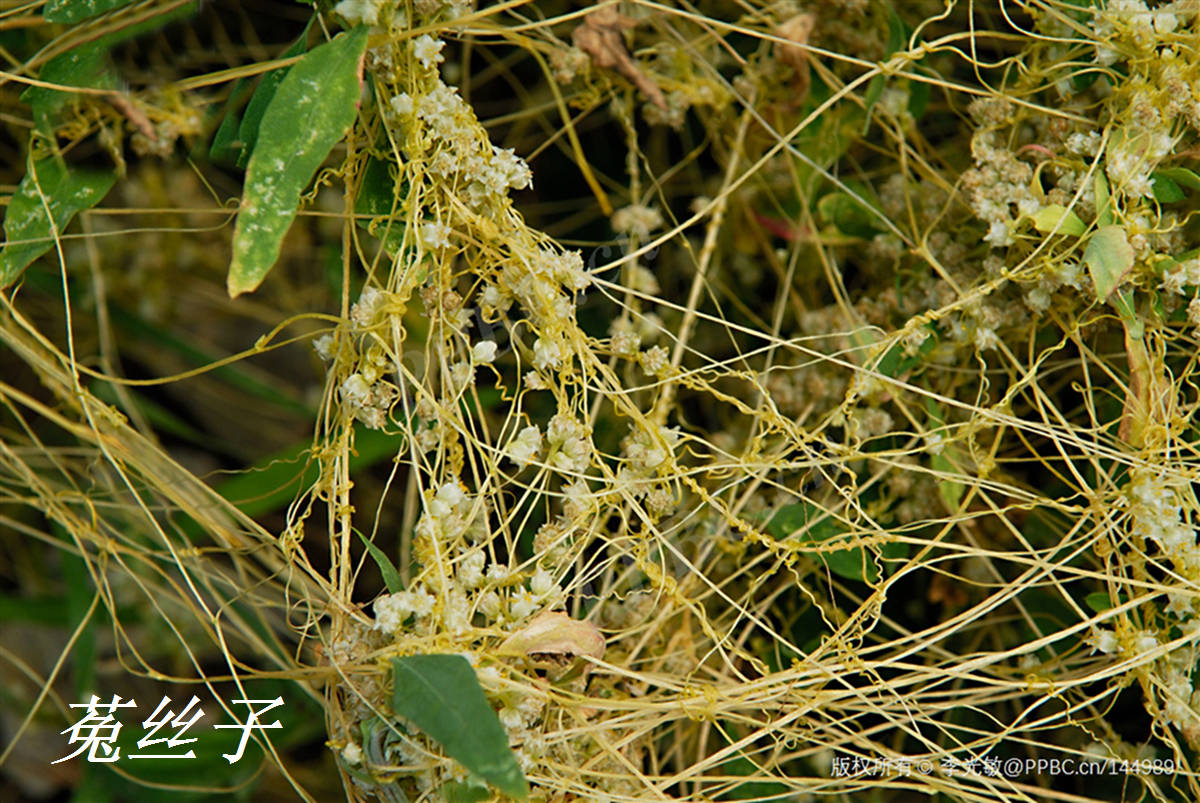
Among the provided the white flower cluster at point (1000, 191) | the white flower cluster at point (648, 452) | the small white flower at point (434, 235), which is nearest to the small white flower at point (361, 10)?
the small white flower at point (434, 235)

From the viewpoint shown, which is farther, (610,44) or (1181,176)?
(610,44)

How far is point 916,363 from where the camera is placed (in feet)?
2.62

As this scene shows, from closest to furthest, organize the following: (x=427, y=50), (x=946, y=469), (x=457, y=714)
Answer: (x=457, y=714) < (x=427, y=50) < (x=946, y=469)

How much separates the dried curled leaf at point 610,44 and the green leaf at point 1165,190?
414 mm

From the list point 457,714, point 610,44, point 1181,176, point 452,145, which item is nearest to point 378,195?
point 452,145

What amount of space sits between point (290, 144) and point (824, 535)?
0.51 metres

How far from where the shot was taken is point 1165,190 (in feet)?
2.39

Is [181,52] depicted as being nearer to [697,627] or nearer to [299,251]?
[299,251]

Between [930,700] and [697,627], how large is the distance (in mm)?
220

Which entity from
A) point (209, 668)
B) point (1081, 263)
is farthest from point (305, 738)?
point (1081, 263)

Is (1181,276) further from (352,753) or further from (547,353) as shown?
(352,753)

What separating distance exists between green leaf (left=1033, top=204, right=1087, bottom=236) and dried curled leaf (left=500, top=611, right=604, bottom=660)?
449 millimetres

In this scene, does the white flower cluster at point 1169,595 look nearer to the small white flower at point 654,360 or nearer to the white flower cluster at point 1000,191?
the white flower cluster at point 1000,191

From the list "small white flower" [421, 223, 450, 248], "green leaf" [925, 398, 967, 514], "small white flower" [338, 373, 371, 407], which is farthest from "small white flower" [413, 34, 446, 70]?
"green leaf" [925, 398, 967, 514]
